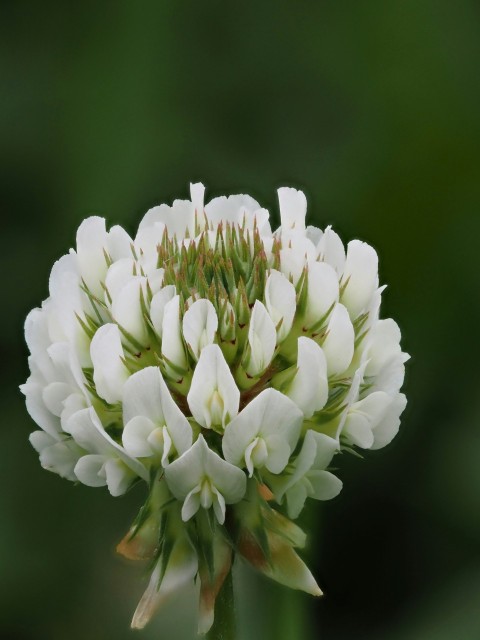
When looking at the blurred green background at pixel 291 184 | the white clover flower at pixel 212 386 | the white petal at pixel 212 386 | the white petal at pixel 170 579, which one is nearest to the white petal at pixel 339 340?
the white clover flower at pixel 212 386

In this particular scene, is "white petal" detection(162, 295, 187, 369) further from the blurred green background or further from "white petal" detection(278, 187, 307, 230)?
the blurred green background

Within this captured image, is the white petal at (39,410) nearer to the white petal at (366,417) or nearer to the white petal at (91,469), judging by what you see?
the white petal at (91,469)

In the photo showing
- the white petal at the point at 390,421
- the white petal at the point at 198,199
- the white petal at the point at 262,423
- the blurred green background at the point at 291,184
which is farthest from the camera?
the blurred green background at the point at 291,184

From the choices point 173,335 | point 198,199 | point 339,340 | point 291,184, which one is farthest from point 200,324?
point 291,184

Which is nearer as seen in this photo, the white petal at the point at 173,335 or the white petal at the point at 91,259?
the white petal at the point at 173,335

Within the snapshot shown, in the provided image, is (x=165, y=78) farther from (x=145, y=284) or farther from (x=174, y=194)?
(x=145, y=284)

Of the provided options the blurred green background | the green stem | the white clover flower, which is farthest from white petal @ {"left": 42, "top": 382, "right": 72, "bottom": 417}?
the blurred green background

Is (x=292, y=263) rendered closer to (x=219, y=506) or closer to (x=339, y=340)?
(x=339, y=340)
